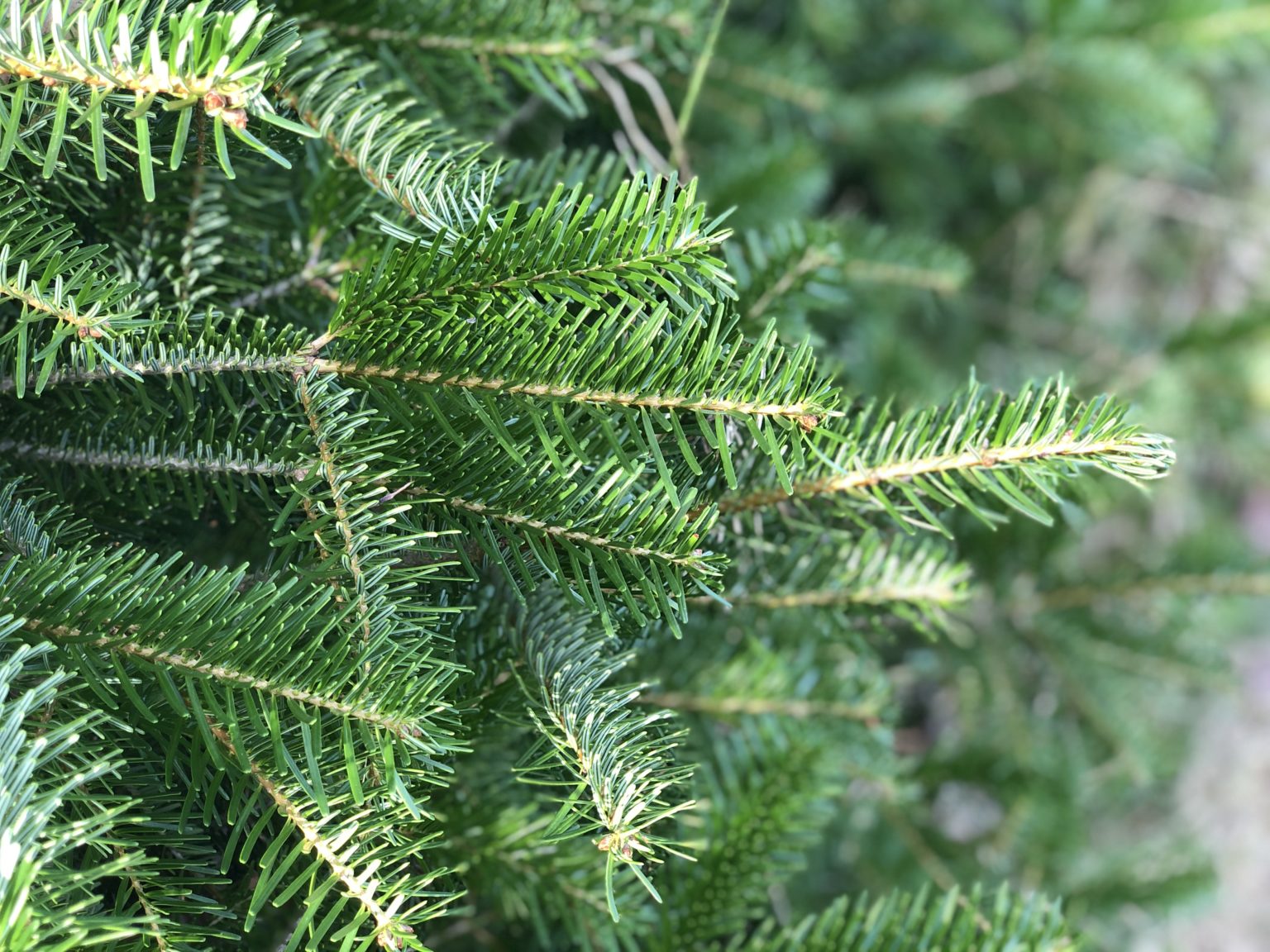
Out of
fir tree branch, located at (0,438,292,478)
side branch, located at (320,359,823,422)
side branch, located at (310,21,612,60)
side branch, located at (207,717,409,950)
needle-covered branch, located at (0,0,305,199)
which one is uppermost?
side branch, located at (310,21,612,60)

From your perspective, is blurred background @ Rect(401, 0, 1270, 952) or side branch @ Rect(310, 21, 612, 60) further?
blurred background @ Rect(401, 0, 1270, 952)

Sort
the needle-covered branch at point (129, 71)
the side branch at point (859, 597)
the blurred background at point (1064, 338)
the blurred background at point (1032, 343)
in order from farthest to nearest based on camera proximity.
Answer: the blurred background at point (1064, 338) < the blurred background at point (1032, 343) < the side branch at point (859, 597) < the needle-covered branch at point (129, 71)

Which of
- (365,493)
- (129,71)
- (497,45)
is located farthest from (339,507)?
(497,45)

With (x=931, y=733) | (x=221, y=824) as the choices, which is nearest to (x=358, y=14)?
(x=221, y=824)

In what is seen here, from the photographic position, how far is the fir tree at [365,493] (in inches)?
9.7

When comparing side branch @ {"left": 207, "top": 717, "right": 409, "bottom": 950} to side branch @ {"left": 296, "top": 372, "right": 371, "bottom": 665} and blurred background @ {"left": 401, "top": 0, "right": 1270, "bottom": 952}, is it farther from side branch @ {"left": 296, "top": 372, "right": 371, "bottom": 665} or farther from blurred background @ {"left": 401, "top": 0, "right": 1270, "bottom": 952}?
blurred background @ {"left": 401, "top": 0, "right": 1270, "bottom": 952}

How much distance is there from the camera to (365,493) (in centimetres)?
27

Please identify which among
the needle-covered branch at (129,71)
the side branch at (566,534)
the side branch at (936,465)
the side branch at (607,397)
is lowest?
A: the side branch at (566,534)

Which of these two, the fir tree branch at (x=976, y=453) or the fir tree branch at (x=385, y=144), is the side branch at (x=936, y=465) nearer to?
the fir tree branch at (x=976, y=453)

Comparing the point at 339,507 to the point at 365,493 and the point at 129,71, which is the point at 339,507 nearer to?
the point at 365,493

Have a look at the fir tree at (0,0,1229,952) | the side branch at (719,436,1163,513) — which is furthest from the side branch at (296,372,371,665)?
the side branch at (719,436,1163,513)

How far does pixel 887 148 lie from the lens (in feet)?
2.91

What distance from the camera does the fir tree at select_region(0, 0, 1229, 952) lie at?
0.80ft

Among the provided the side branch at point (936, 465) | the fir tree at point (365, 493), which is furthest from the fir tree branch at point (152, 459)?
→ the side branch at point (936, 465)
